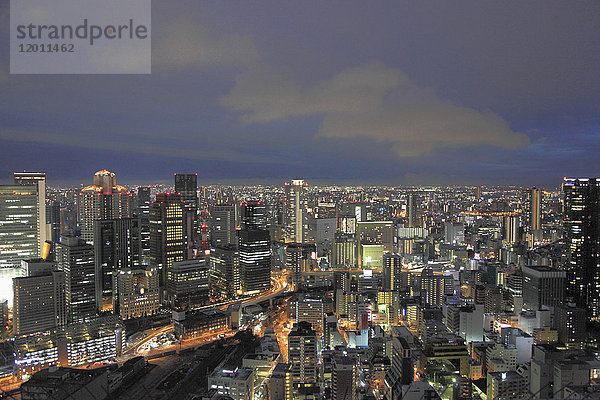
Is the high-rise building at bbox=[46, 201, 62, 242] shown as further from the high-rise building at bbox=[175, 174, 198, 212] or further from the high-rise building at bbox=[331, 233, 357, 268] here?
the high-rise building at bbox=[331, 233, 357, 268]

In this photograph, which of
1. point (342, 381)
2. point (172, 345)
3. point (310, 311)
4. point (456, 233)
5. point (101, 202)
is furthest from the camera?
point (456, 233)

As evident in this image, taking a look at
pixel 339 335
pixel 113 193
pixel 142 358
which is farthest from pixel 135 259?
pixel 339 335

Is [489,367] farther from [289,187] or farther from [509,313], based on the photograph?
[289,187]

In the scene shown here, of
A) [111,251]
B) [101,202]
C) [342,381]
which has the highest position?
[101,202]

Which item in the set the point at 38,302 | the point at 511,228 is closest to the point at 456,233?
the point at 511,228

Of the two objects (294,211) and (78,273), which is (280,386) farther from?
(294,211)
